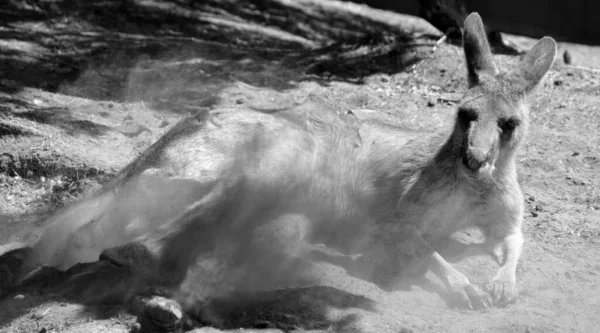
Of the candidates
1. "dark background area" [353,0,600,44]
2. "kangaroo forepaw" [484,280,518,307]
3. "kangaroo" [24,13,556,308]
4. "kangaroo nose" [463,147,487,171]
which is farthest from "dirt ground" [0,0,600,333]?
"dark background area" [353,0,600,44]

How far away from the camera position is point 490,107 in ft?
14.2

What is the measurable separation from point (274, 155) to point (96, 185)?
1.52 metres

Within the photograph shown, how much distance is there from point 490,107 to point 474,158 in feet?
1.42

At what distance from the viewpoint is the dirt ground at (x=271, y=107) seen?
3910mm

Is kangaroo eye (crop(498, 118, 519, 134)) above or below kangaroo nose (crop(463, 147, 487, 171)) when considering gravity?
above

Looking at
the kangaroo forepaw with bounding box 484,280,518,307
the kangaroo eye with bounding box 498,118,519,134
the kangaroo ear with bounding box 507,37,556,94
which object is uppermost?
the kangaroo ear with bounding box 507,37,556,94

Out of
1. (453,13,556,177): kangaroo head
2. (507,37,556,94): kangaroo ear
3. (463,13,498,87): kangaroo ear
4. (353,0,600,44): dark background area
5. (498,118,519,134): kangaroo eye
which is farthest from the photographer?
(353,0,600,44): dark background area

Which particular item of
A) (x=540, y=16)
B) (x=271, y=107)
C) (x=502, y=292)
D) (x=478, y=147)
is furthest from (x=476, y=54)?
(x=540, y=16)

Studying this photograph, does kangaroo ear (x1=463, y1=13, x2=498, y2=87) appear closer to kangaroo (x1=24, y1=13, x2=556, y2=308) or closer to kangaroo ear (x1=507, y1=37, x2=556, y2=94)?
kangaroo (x1=24, y1=13, x2=556, y2=308)

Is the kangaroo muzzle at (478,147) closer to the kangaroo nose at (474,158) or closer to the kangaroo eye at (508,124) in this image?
the kangaroo nose at (474,158)

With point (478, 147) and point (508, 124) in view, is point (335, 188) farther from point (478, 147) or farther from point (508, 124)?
point (508, 124)

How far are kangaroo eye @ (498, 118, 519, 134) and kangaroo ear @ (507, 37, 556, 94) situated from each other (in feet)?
0.78

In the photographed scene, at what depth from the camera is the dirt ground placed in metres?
3.91

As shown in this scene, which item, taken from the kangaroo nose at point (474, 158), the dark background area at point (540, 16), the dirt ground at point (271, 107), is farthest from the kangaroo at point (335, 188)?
the dark background area at point (540, 16)
